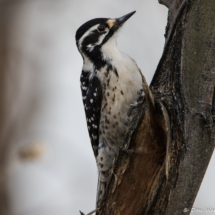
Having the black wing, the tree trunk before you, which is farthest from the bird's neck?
the tree trunk

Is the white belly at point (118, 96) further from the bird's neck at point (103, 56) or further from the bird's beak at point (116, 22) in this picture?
the bird's beak at point (116, 22)

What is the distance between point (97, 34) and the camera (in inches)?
149

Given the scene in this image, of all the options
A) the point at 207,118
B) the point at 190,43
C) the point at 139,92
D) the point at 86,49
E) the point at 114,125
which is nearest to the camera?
the point at 207,118

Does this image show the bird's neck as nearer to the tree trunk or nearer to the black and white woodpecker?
the black and white woodpecker

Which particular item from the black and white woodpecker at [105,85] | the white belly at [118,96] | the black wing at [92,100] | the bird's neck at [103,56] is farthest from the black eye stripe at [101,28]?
the black wing at [92,100]

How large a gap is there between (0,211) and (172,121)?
1628mm

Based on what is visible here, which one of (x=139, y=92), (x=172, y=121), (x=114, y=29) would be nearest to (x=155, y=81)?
(x=172, y=121)

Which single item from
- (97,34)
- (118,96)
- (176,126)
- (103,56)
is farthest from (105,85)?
(176,126)

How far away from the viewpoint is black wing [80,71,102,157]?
11.7 feet

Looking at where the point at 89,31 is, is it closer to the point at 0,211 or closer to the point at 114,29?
the point at 114,29

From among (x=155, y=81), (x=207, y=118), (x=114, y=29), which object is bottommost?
(x=207, y=118)

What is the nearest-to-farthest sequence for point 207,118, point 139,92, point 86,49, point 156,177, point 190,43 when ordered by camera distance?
point 207,118 < point 190,43 < point 156,177 < point 139,92 < point 86,49

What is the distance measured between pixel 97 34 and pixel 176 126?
6.61ft

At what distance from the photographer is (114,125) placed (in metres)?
3.59
